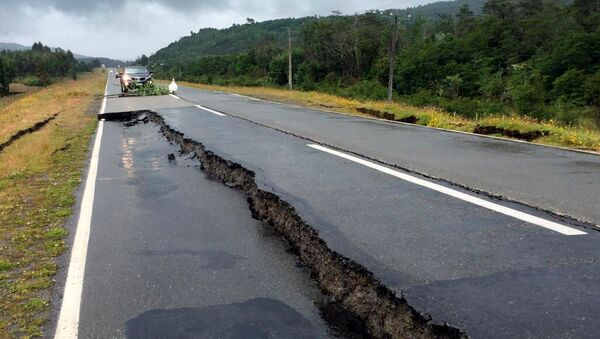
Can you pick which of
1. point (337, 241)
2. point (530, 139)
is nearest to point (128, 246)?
point (337, 241)

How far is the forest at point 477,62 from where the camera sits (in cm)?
4481

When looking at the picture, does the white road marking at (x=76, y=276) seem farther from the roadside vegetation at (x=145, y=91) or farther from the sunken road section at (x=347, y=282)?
the roadside vegetation at (x=145, y=91)

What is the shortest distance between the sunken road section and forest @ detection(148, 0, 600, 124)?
31214 mm

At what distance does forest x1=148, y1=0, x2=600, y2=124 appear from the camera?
4481 centimetres

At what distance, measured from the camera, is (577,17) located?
63125mm

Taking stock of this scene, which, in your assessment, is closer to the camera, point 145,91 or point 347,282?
point 347,282

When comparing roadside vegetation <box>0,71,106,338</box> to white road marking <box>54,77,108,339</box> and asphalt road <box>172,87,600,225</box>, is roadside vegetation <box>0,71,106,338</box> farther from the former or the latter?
asphalt road <box>172,87,600,225</box>

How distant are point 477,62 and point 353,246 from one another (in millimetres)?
62494

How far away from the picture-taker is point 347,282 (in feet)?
12.7

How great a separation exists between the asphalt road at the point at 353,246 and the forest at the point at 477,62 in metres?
29.5

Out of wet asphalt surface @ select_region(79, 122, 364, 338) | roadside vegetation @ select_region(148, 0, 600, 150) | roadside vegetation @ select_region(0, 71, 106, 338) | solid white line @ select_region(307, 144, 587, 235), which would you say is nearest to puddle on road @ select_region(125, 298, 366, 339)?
wet asphalt surface @ select_region(79, 122, 364, 338)

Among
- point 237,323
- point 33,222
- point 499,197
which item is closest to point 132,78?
point 33,222

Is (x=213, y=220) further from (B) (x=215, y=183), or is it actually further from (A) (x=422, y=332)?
(A) (x=422, y=332)

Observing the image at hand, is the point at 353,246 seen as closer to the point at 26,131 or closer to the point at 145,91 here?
the point at 26,131
